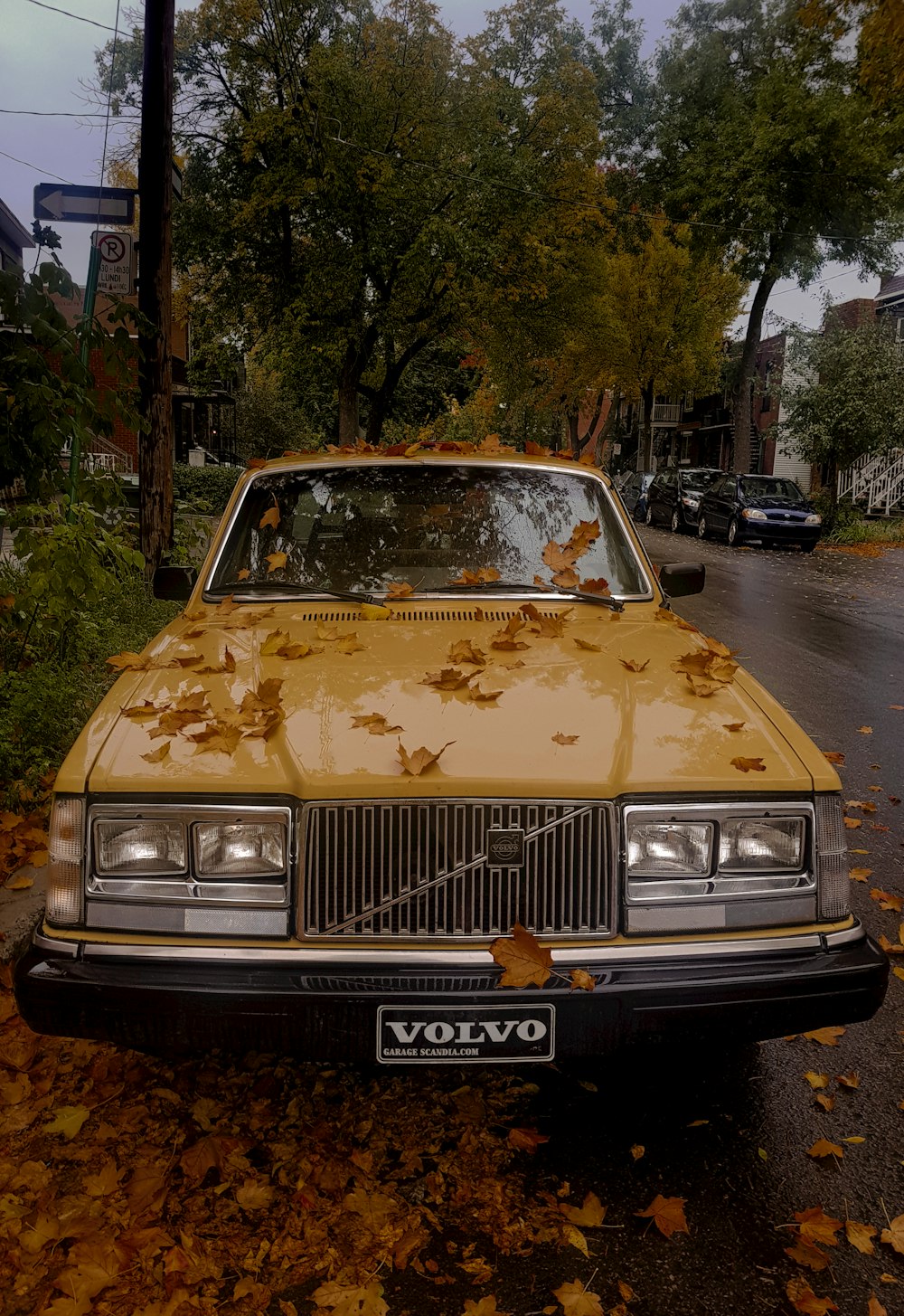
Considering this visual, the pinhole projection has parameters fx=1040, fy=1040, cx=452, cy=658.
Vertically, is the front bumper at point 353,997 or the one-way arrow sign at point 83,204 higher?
the one-way arrow sign at point 83,204

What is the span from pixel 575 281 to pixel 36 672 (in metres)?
23.1

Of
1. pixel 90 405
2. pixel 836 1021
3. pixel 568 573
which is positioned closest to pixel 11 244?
pixel 90 405

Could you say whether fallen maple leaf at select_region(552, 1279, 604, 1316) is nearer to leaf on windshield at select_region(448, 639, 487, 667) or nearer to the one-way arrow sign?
leaf on windshield at select_region(448, 639, 487, 667)

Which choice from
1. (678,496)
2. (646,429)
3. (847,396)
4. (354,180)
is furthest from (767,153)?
(646,429)

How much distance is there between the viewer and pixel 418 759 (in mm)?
2334

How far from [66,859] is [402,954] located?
803 millimetres

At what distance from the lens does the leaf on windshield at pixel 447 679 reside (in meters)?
2.82

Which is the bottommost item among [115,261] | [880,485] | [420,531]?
[420,531]

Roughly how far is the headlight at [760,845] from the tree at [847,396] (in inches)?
943

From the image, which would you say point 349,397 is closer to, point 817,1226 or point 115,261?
point 115,261

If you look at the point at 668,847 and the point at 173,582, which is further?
the point at 173,582

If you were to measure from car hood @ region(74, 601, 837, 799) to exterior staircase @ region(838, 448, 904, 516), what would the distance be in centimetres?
2925

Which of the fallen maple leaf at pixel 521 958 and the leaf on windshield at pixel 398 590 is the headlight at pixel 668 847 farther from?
the leaf on windshield at pixel 398 590

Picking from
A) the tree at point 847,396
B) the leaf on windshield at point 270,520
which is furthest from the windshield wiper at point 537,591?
the tree at point 847,396
